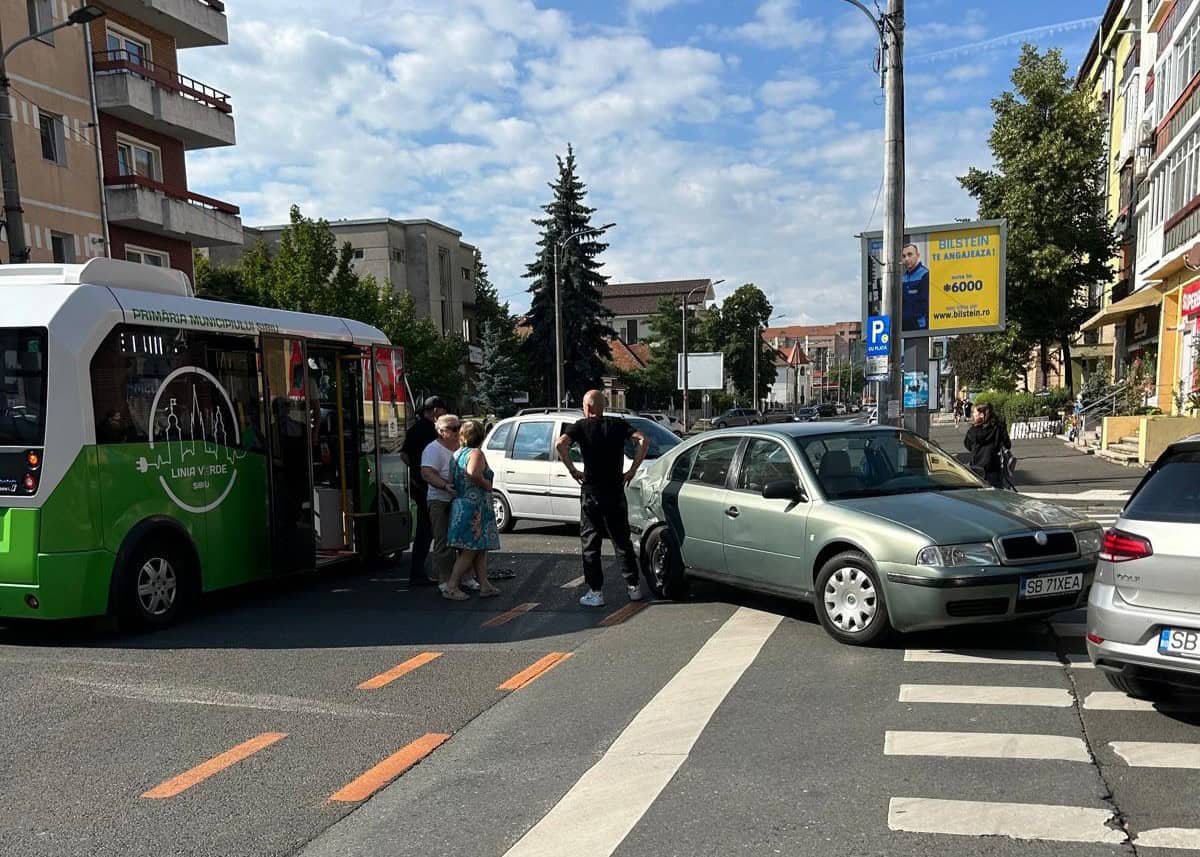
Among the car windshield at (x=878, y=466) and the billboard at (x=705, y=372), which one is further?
the billboard at (x=705, y=372)

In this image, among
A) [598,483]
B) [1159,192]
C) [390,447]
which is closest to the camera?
[598,483]

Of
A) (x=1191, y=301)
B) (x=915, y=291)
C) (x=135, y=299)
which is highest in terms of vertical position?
(x=915, y=291)

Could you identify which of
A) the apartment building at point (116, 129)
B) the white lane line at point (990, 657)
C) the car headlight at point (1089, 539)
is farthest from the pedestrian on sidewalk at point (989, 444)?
the apartment building at point (116, 129)

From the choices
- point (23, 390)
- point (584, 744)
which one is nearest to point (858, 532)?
point (584, 744)

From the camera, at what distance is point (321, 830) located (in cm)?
393

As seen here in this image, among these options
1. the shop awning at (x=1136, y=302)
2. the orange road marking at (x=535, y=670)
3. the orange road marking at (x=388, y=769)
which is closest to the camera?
the orange road marking at (x=388, y=769)

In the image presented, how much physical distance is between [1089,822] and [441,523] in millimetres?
6381

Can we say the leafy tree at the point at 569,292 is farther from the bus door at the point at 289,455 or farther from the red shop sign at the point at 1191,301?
the bus door at the point at 289,455

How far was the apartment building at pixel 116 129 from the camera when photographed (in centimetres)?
2225

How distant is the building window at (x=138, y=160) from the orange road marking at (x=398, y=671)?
22.6 meters

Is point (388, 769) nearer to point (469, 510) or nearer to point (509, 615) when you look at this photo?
point (509, 615)

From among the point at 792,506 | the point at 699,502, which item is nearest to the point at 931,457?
the point at 792,506

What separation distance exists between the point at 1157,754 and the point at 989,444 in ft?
27.7

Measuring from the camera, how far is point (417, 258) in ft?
195
